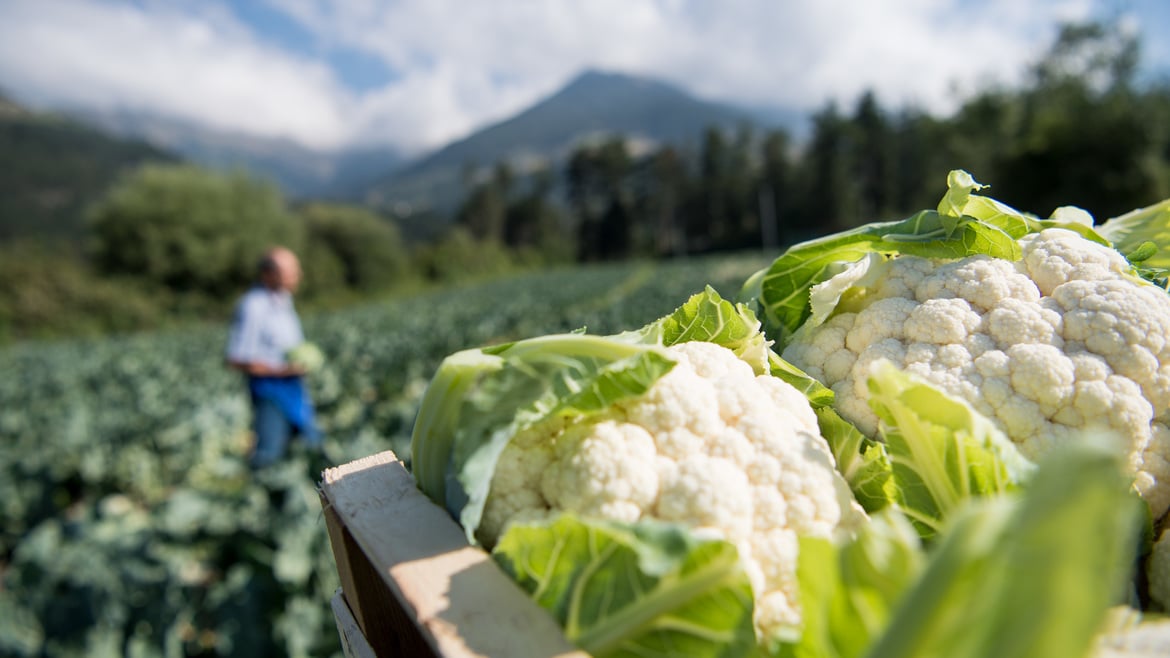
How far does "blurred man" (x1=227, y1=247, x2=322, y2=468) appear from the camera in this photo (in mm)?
4539

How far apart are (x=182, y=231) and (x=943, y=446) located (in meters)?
40.8

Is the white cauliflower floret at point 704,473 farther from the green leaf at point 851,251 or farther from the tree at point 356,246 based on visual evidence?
the tree at point 356,246

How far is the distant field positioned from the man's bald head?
1.23m

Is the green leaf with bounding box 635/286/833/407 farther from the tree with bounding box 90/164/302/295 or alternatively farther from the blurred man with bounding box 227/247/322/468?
the tree with bounding box 90/164/302/295

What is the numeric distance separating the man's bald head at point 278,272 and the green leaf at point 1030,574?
4886mm

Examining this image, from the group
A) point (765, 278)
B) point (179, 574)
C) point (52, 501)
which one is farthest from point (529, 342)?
point (52, 501)

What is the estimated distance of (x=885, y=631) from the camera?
0.47 m

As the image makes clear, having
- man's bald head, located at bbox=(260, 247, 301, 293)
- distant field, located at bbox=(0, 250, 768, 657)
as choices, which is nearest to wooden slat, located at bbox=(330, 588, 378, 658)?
distant field, located at bbox=(0, 250, 768, 657)

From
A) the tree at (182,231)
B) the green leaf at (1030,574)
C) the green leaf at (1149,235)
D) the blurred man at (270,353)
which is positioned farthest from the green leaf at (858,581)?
the tree at (182,231)

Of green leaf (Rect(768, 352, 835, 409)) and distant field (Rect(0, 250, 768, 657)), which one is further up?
green leaf (Rect(768, 352, 835, 409))

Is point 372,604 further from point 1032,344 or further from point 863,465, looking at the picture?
point 1032,344

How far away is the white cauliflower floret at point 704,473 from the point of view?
740mm

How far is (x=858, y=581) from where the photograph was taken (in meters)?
0.55

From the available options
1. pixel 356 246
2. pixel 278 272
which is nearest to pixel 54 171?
pixel 356 246
